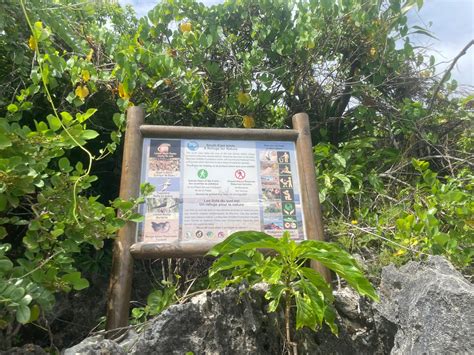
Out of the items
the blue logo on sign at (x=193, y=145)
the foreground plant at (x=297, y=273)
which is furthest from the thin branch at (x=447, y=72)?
the foreground plant at (x=297, y=273)

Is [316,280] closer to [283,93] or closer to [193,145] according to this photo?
[193,145]

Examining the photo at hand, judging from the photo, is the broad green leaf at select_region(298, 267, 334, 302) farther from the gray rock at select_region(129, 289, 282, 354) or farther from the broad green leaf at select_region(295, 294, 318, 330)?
the gray rock at select_region(129, 289, 282, 354)

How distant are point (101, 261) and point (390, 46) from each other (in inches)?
109

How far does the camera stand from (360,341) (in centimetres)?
175

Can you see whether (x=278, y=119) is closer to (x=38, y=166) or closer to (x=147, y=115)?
(x=147, y=115)

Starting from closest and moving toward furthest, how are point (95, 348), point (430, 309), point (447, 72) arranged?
1. point (95, 348)
2. point (430, 309)
3. point (447, 72)

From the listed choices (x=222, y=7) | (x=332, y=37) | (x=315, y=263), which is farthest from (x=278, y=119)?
(x=315, y=263)

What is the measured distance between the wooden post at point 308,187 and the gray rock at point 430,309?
1.36ft

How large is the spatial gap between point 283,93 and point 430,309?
2248 mm

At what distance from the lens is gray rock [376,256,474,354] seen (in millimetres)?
1462

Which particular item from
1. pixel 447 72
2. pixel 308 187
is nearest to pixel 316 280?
pixel 308 187

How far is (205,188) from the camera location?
228 centimetres

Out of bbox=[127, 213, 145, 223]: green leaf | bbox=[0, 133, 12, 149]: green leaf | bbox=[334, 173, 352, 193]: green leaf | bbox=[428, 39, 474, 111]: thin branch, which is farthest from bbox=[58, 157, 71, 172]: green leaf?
bbox=[428, 39, 474, 111]: thin branch

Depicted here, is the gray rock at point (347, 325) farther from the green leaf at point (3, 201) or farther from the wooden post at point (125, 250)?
the green leaf at point (3, 201)
